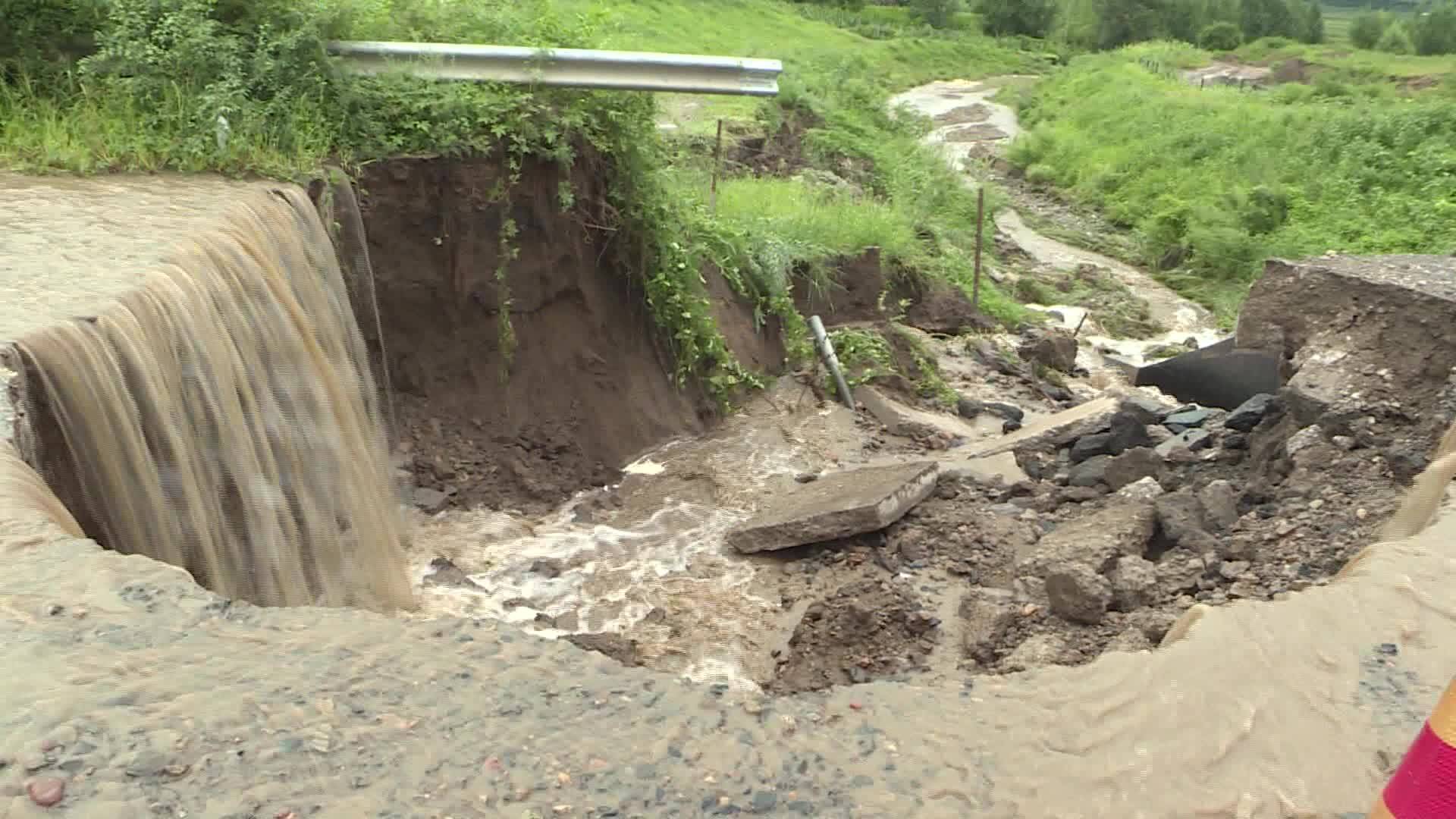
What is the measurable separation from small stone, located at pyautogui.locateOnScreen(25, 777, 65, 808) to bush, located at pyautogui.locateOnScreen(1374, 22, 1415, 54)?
45479 millimetres

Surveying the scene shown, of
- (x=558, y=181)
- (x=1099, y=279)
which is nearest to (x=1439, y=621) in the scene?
(x=558, y=181)

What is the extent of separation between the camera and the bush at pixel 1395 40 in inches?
1550

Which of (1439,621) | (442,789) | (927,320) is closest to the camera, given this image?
(442,789)

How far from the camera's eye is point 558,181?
313 inches

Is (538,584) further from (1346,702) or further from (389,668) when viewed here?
(1346,702)

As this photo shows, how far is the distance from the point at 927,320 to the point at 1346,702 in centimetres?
907

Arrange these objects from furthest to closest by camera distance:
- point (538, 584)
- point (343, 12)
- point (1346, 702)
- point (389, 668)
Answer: point (343, 12)
point (538, 584)
point (1346, 702)
point (389, 668)

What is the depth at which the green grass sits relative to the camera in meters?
17.5

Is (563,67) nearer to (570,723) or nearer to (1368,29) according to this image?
(570,723)

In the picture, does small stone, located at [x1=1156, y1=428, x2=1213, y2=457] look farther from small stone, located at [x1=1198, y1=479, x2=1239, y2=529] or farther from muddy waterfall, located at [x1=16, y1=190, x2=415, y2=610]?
muddy waterfall, located at [x1=16, y1=190, x2=415, y2=610]

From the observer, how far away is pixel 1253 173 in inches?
804

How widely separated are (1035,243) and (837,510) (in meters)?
14.0

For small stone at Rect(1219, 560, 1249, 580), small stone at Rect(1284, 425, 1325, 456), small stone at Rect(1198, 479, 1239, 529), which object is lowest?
small stone at Rect(1198, 479, 1239, 529)

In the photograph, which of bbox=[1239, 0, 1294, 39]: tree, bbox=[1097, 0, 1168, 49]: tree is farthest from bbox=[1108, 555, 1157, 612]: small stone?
bbox=[1239, 0, 1294, 39]: tree
